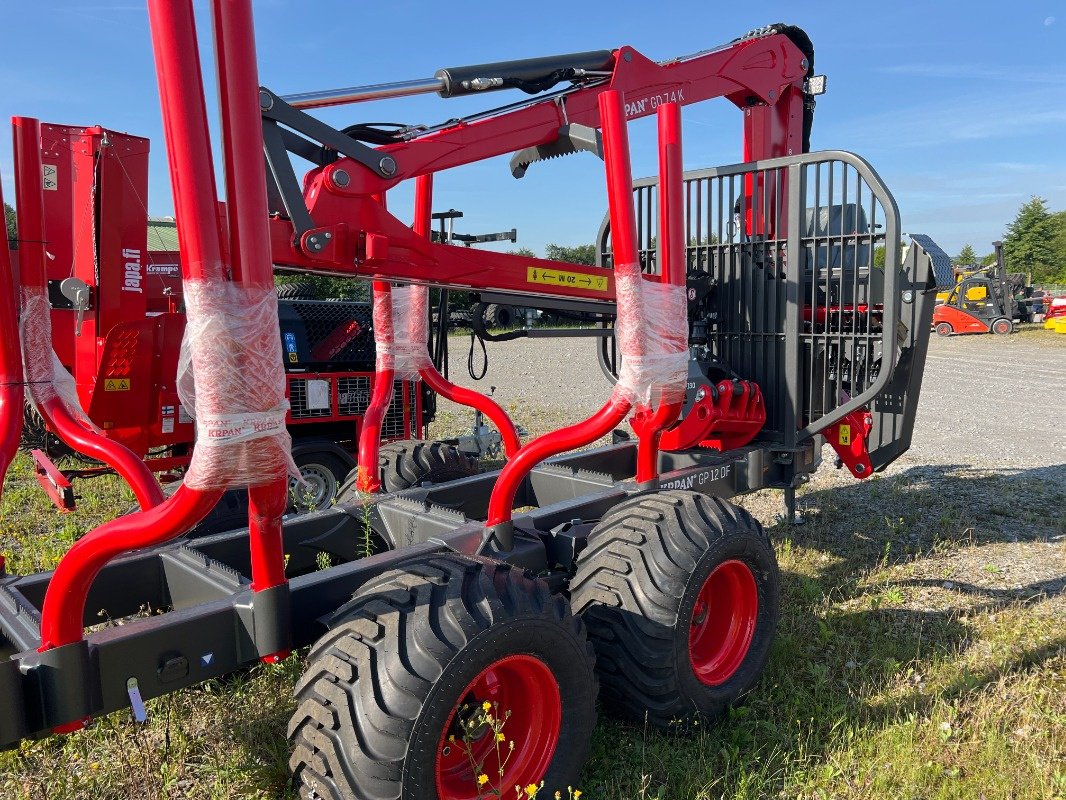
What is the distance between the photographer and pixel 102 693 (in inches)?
87.7

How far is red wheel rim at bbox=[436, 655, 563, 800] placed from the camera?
2.58 m

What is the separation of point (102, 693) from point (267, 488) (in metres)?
0.74

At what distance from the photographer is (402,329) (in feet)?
14.1

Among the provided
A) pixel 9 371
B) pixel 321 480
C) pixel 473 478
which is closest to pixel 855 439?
pixel 473 478

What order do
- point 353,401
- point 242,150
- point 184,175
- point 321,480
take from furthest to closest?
point 353,401, point 321,480, point 242,150, point 184,175

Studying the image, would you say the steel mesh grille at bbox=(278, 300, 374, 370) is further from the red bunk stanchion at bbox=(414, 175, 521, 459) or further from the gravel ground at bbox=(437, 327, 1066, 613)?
the gravel ground at bbox=(437, 327, 1066, 613)

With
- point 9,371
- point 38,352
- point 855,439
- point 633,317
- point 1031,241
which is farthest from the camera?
point 1031,241

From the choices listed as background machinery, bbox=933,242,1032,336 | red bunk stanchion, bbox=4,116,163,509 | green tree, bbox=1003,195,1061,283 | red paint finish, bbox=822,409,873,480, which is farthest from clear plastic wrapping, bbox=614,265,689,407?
green tree, bbox=1003,195,1061,283

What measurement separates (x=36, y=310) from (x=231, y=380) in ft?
4.18

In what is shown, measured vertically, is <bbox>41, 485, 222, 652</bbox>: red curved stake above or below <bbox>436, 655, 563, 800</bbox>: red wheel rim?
above

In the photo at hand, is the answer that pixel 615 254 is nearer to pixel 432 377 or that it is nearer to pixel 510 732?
pixel 432 377

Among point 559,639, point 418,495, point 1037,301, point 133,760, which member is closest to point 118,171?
point 418,495

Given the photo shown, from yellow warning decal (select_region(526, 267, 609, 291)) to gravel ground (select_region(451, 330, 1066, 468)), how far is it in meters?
6.08

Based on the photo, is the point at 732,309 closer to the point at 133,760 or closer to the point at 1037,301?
the point at 133,760
